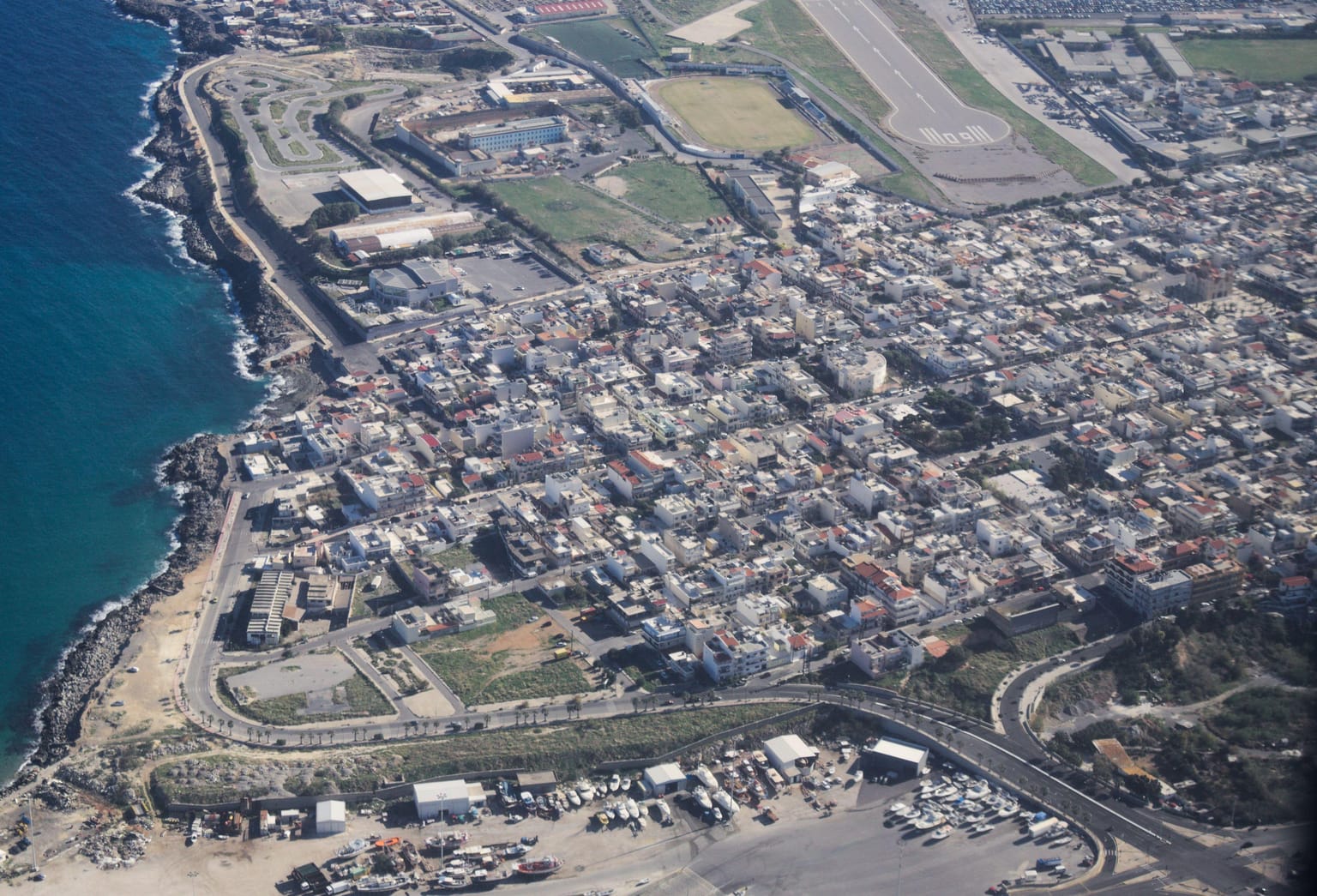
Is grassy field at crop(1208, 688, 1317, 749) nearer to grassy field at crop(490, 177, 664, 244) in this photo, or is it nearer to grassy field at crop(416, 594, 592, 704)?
grassy field at crop(416, 594, 592, 704)

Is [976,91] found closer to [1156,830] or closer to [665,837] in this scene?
[1156,830]

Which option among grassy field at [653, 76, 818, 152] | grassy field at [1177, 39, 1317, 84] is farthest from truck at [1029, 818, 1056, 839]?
grassy field at [1177, 39, 1317, 84]

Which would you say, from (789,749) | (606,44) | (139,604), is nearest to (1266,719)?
(789,749)

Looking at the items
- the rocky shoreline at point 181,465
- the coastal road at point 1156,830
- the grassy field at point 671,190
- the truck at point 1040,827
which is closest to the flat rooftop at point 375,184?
the rocky shoreline at point 181,465

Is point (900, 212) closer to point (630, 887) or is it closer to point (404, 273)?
point (404, 273)

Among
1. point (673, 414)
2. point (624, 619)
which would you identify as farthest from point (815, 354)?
point (624, 619)
